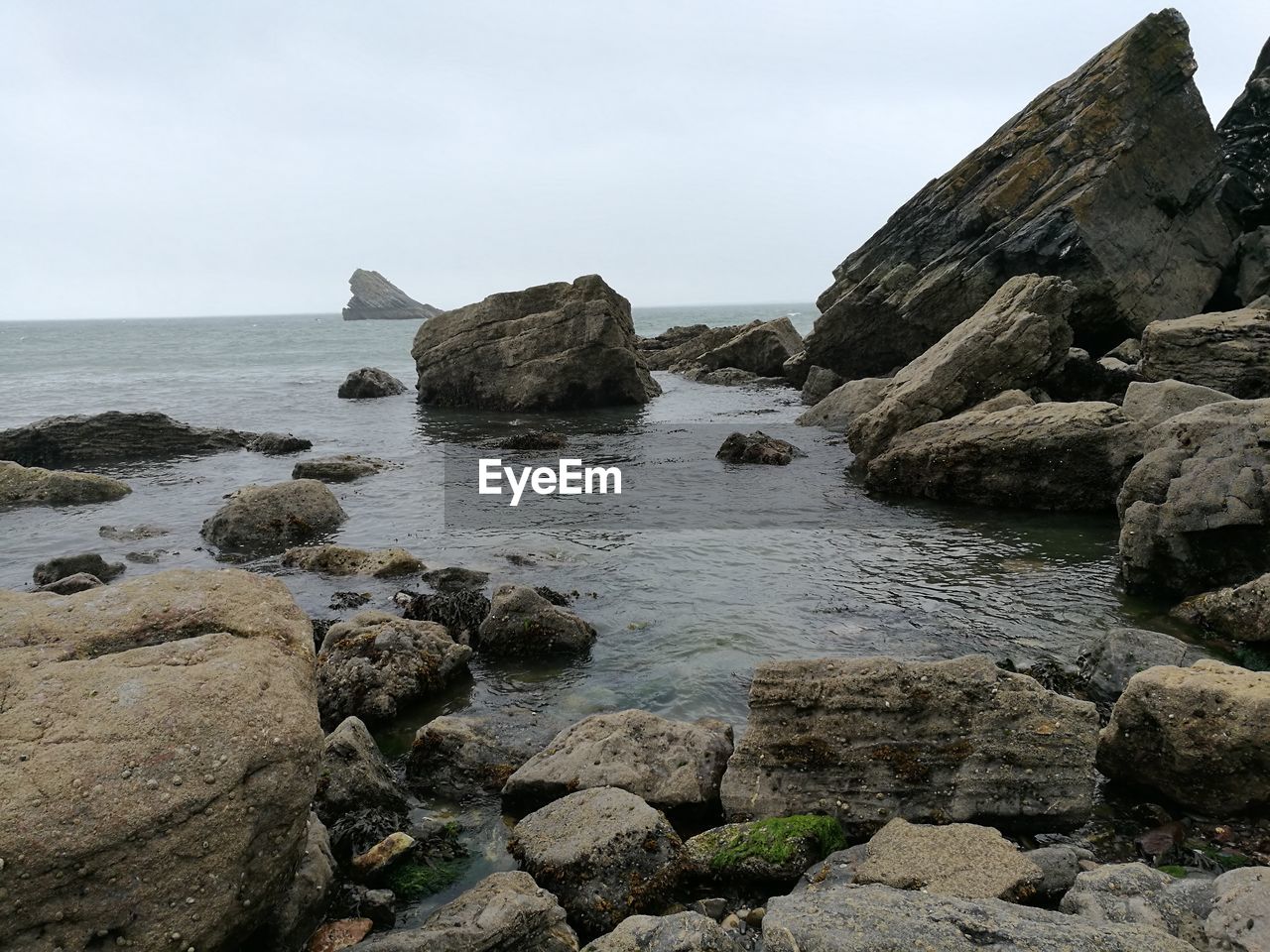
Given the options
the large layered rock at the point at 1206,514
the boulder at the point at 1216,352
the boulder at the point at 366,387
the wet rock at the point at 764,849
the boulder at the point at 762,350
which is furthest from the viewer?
the boulder at the point at 762,350

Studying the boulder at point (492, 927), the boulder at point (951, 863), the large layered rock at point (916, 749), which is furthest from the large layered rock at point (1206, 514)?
the boulder at point (492, 927)

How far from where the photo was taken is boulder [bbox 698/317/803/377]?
165 ft

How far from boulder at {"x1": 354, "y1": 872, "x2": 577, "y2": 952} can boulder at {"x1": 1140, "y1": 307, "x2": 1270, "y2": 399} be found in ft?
61.7

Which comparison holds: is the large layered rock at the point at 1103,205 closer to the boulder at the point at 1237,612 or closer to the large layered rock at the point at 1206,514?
the large layered rock at the point at 1206,514

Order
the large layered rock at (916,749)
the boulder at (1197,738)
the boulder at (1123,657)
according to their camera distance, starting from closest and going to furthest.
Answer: the boulder at (1197,738) → the large layered rock at (916,749) → the boulder at (1123,657)

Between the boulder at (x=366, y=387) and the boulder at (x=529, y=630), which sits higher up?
the boulder at (x=366, y=387)

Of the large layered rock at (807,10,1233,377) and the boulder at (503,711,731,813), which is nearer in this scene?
the boulder at (503,711,731,813)

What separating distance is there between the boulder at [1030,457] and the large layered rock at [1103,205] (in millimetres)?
14500

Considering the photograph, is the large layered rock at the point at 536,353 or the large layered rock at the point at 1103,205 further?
the large layered rock at the point at 536,353

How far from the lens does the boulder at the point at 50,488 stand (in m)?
20.9

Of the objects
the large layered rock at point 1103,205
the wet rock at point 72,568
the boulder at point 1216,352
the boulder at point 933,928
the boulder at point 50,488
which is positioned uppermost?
the large layered rock at point 1103,205

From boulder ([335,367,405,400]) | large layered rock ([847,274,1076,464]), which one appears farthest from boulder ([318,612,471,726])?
boulder ([335,367,405,400])

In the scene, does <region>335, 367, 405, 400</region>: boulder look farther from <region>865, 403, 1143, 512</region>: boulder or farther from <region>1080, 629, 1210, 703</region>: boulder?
<region>1080, 629, 1210, 703</region>: boulder

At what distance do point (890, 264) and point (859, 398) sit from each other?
1102 centimetres
